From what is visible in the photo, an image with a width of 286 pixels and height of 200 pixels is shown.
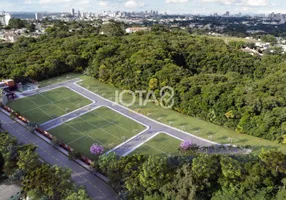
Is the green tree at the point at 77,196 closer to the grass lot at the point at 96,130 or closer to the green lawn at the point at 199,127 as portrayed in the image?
the grass lot at the point at 96,130

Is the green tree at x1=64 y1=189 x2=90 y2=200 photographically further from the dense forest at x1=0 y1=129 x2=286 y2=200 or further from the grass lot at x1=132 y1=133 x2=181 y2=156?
the grass lot at x1=132 y1=133 x2=181 y2=156

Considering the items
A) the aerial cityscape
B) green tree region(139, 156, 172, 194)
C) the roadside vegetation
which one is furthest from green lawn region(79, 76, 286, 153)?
the roadside vegetation

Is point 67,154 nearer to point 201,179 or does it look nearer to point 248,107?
point 201,179

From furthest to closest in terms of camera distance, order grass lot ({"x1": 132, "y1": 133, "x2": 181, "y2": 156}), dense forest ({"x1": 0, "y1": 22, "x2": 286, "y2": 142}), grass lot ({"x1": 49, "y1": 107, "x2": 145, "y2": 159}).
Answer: dense forest ({"x1": 0, "y1": 22, "x2": 286, "y2": 142}) < grass lot ({"x1": 49, "y1": 107, "x2": 145, "y2": 159}) < grass lot ({"x1": 132, "y1": 133, "x2": 181, "y2": 156})

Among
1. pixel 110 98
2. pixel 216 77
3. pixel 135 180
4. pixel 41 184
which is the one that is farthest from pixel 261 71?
pixel 41 184

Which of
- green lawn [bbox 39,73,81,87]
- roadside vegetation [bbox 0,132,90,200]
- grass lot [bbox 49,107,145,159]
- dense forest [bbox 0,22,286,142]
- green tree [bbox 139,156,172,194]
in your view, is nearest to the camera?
roadside vegetation [bbox 0,132,90,200]

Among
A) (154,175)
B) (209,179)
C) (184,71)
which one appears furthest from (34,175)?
(184,71)

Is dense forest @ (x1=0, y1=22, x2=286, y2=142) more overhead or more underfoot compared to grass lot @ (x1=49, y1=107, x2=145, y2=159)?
more overhead

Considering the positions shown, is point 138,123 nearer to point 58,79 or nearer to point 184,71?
point 184,71
